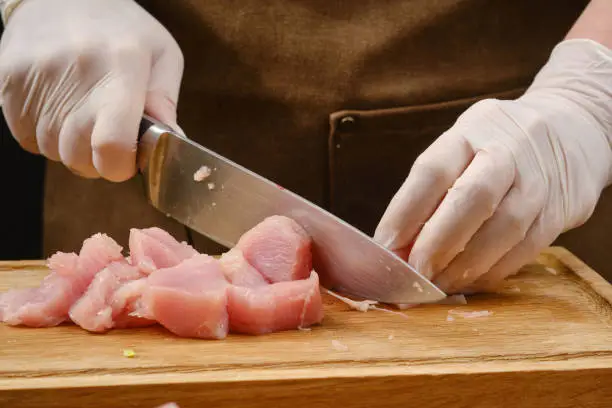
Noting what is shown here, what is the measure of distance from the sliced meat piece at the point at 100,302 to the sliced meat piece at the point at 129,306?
0.05ft

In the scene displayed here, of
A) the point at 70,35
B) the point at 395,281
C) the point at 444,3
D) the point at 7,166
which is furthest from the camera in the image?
the point at 7,166

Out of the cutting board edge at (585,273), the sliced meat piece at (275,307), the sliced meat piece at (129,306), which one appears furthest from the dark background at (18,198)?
the cutting board edge at (585,273)

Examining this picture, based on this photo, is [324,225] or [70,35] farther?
[70,35]

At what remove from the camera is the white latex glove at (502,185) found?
6.19 feet

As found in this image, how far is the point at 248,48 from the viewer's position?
103 inches

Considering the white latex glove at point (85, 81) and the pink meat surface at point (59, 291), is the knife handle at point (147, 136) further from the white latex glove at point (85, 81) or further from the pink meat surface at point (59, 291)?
the pink meat surface at point (59, 291)

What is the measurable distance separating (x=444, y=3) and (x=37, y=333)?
5.64 feet

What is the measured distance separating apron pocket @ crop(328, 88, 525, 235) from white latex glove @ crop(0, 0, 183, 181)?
64cm

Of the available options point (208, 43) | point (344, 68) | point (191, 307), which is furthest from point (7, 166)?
point (191, 307)

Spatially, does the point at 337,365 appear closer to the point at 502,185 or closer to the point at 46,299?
the point at 502,185

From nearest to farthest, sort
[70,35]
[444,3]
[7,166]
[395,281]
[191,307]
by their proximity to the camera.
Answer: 1. [191,307]
2. [395,281]
3. [70,35]
4. [444,3]
5. [7,166]

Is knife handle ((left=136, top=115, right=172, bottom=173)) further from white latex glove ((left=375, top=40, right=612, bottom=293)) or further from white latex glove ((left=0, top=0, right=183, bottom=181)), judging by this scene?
white latex glove ((left=375, top=40, right=612, bottom=293))

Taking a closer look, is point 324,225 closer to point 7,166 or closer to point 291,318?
point 291,318

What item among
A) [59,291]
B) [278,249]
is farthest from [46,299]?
[278,249]
